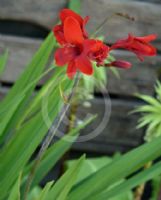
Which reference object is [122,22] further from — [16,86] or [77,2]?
[16,86]

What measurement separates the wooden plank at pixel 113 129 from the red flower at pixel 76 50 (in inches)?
47.9

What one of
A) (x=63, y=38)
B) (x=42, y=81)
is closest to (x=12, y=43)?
(x=42, y=81)

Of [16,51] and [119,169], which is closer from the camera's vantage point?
[119,169]

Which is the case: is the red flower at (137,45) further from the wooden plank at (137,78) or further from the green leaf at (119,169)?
the wooden plank at (137,78)

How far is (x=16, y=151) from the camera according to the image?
121cm

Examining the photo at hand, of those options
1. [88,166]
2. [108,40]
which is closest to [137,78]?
[108,40]

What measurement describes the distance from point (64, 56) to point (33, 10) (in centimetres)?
110

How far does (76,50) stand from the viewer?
0.70 metres

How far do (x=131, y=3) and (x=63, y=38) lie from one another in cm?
111

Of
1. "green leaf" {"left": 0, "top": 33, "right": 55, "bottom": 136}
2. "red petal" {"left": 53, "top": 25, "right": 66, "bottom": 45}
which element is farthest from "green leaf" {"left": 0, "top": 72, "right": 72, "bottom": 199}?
"red petal" {"left": 53, "top": 25, "right": 66, "bottom": 45}

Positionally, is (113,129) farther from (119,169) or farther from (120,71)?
(119,169)

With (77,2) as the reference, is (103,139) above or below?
below

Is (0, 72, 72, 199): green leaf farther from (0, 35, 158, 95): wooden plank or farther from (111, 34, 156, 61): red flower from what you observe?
(0, 35, 158, 95): wooden plank

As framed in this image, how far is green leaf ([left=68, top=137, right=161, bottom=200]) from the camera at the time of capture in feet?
3.53
